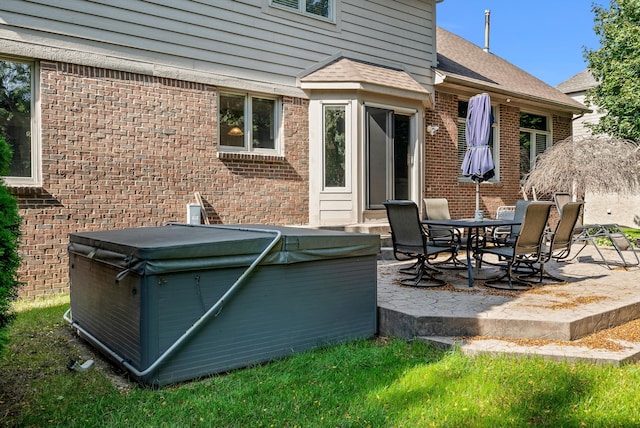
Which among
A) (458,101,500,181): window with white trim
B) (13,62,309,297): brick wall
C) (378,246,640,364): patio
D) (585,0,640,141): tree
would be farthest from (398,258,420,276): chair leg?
(585,0,640,141): tree

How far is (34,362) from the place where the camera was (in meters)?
3.68

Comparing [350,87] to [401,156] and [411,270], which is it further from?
[411,270]

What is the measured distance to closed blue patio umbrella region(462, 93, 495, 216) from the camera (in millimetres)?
6625

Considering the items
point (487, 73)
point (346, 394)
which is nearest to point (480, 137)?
point (346, 394)

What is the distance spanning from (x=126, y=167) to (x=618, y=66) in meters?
13.1

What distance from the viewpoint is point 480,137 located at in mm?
6715

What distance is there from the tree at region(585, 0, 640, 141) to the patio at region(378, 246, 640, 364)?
30.8 ft

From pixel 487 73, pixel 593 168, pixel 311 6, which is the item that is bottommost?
pixel 593 168

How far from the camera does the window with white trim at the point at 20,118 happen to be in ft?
19.5

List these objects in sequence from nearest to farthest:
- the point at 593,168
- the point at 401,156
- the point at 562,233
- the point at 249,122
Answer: the point at 562,233, the point at 249,122, the point at 401,156, the point at 593,168

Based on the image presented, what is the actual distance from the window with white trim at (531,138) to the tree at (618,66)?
1691 mm

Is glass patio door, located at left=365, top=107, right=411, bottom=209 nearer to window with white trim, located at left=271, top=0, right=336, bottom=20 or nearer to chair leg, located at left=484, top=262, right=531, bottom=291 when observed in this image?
window with white trim, located at left=271, top=0, right=336, bottom=20

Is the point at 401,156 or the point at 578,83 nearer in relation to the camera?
the point at 401,156

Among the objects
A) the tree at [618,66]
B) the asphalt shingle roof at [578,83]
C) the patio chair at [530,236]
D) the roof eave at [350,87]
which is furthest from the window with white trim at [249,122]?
the asphalt shingle roof at [578,83]
